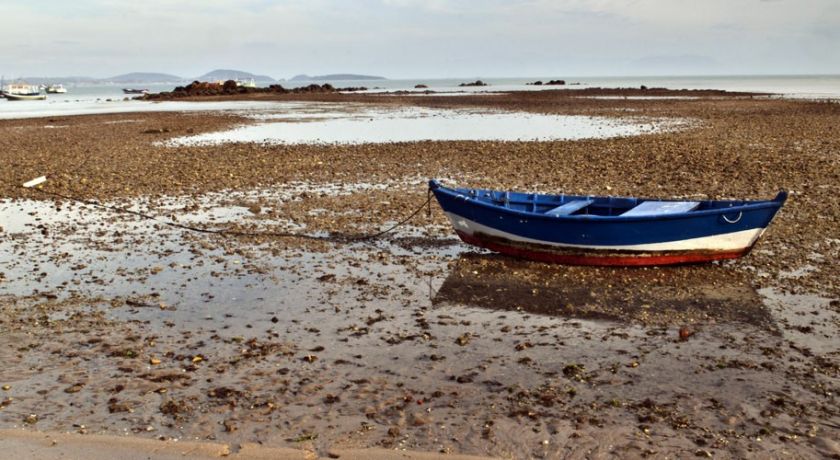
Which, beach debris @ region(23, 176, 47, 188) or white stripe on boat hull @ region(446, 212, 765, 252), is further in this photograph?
beach debris @ region(23, 176, 47, 188)

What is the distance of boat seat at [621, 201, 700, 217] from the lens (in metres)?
12.0

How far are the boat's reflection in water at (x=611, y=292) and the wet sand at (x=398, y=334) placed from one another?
49mm

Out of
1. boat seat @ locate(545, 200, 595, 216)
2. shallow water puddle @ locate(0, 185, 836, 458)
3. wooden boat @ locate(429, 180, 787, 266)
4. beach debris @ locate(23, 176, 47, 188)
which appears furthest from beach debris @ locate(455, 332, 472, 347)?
beach debris @ locate(23, 176, 47, 188)

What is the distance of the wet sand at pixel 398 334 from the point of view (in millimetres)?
6316

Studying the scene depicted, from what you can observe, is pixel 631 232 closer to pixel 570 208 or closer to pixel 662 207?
pixel 662 207

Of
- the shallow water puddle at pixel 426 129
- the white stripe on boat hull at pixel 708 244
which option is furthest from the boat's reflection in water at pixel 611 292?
the shallow water puddle at pixel 426 129

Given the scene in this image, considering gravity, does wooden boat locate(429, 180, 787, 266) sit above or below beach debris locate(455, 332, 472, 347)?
above

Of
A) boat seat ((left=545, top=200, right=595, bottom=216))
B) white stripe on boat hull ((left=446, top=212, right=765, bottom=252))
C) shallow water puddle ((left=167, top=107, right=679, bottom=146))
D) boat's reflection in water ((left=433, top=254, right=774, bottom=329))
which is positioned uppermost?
shallow water puddle ((left=167, top=107, right=679, bottom=146))

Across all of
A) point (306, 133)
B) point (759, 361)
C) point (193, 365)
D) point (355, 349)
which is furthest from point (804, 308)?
point (306, 133)

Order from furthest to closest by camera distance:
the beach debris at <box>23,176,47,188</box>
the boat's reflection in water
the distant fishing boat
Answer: the distant fishing boat
the beach debris at <box>23,176,47,188</box>
the boat's reflection in water

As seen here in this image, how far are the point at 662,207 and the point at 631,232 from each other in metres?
1.49

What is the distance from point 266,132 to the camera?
35.7m

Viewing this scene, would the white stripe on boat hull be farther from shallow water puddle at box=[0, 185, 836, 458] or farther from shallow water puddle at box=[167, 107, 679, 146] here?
shallow water puddle at box=[167, 107, 679, 146]

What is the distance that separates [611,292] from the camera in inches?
410
